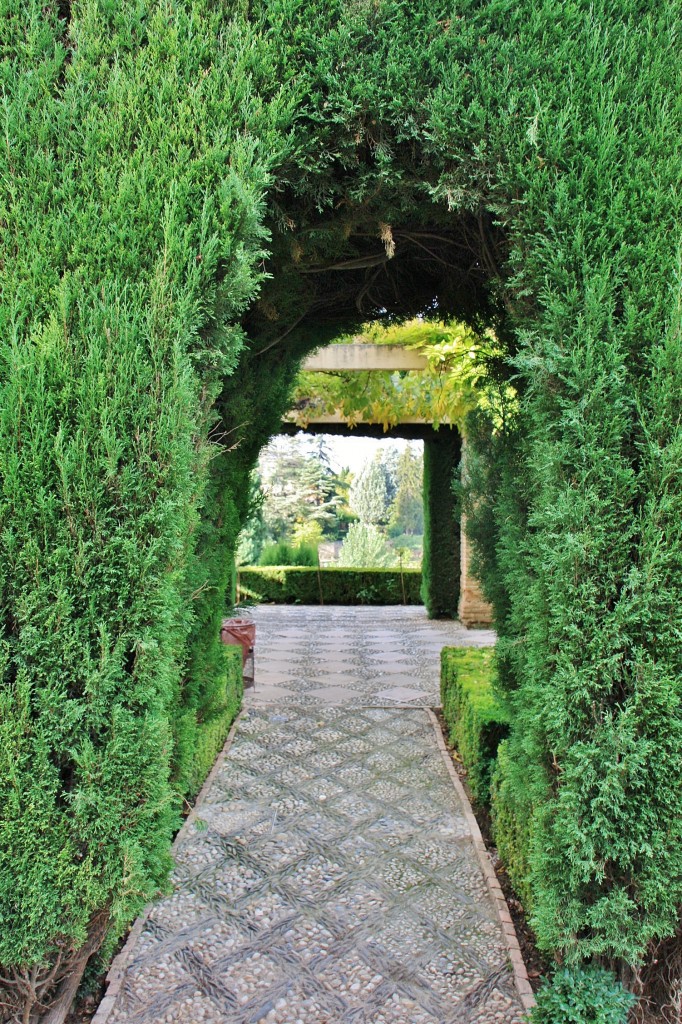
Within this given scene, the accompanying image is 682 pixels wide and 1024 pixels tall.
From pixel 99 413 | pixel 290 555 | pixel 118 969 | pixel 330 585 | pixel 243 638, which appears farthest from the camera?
pixel 290 555

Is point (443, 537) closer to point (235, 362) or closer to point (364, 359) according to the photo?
point (364, 359)

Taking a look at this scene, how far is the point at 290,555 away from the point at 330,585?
1494 millimetres

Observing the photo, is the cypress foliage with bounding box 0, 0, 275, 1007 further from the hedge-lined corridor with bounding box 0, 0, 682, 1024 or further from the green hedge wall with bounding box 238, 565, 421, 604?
the green hedge wall with bounding box 238, 565, 421, 604

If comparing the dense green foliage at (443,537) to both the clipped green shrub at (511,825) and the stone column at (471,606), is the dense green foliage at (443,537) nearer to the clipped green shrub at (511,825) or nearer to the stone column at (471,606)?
the stone column at (471,606)

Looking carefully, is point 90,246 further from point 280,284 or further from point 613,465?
point 613,465

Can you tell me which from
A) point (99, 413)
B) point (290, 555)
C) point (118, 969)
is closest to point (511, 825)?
point (118, 969)

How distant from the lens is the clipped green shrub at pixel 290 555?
15.6 metres

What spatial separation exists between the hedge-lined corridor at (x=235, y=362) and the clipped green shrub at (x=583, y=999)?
0.02 meters

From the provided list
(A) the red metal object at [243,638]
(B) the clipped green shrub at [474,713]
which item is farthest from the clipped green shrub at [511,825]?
(A) the red metal object at [243,638]

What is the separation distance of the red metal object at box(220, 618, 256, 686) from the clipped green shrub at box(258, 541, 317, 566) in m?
8.96

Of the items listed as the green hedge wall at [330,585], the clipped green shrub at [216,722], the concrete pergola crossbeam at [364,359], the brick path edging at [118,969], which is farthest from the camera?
the green hedge wall at [330,585]

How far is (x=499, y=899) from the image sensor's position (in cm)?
282

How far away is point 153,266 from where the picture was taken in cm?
196

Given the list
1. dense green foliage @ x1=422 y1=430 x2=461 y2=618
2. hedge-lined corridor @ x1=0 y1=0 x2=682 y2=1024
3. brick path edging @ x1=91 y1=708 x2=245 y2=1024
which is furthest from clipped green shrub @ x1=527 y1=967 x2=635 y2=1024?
dense green foliage @ x1=422 y1=430 x2=461 y2=618
